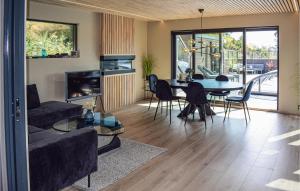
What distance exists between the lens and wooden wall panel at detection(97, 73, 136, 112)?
7.43 meters

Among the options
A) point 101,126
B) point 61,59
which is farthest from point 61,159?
point 61,59

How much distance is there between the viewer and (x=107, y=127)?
4352mm

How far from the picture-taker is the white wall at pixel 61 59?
19.3 feet

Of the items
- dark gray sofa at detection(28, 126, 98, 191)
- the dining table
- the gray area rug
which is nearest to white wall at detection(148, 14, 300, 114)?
the dining table

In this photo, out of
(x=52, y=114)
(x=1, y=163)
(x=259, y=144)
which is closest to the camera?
(x=1, y=163)

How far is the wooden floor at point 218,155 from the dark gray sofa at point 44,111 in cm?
117

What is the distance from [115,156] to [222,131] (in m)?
2.29

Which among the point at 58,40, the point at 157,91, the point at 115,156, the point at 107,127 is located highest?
the point at 58,40

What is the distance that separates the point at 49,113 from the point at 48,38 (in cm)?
192

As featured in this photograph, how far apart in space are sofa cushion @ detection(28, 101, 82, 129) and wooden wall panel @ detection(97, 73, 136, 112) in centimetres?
173

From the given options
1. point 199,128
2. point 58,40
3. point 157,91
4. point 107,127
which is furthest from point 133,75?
point 107,127

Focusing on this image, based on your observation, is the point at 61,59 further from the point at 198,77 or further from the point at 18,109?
the point at 18,109

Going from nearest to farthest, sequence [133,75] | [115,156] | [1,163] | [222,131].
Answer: [1,163] < [115,156] < [222,131] < [133,75]

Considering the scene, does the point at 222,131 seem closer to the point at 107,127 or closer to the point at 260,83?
the point at 107,127
